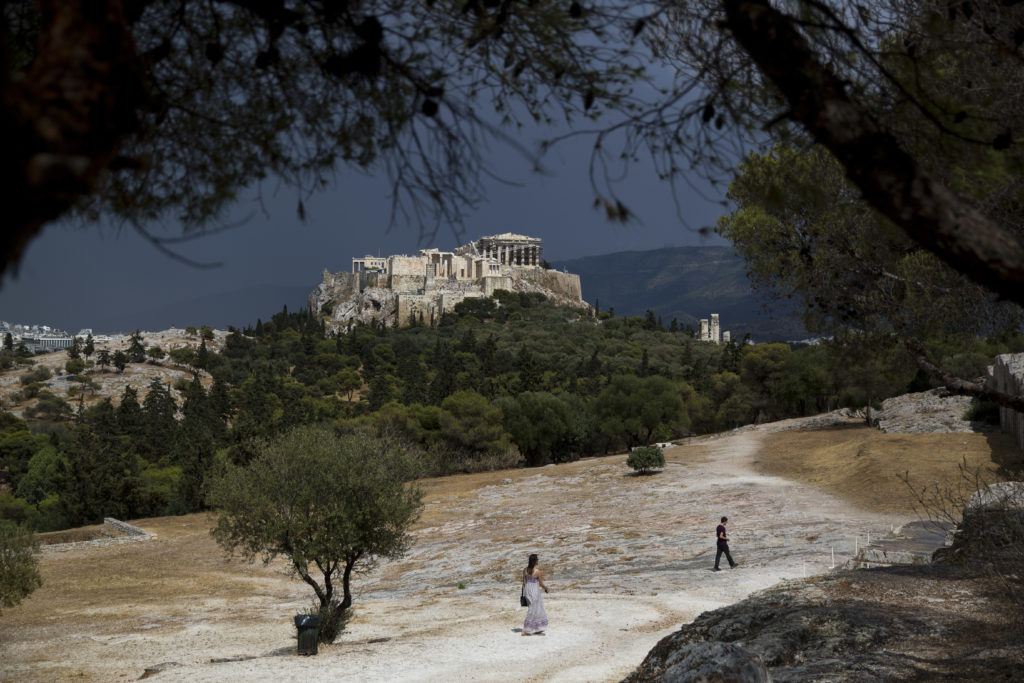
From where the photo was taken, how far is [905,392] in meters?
66.2

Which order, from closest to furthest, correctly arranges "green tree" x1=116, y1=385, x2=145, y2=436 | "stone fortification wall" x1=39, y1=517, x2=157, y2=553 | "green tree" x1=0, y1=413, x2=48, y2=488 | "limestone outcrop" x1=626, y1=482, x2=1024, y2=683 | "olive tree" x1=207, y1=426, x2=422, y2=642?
"limestone outcrop" x1=626, y1=482, x2=1024, y2=683
"olive tree" x1=207, y1=426, x2=422, y2=642
"stone fortification wall" x1=39, y1=517, x2=157, y2=553
"green tree" x1=0, y1=413, x2=48, y2=488
"green tree" x1=116, y1=385, x2=145, y2=436

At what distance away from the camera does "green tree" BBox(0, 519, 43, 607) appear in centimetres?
1881

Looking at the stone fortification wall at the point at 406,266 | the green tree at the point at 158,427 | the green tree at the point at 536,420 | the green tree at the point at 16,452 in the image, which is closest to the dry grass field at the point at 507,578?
the green tree at the point at 536,420

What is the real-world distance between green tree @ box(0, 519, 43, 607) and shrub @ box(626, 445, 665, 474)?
3176cm

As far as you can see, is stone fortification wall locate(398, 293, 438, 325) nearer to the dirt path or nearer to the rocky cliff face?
the rocky cliff face

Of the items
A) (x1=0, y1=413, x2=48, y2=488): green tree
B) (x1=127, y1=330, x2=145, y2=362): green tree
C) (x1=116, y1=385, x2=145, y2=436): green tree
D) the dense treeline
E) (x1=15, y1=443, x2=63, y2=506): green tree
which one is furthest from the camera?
(x1=127, y1=330, x2=145, y2=362): green tree

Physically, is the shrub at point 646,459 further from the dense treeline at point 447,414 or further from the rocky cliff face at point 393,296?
the rocky cliff face at point 393,296

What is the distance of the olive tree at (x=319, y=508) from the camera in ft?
55.9

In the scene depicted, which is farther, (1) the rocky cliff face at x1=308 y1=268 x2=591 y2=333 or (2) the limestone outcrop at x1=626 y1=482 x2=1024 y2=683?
(1) the rocky cliff face at x1=308 y1=268 x2=591 y2=333

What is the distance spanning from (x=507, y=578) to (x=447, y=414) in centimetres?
3788

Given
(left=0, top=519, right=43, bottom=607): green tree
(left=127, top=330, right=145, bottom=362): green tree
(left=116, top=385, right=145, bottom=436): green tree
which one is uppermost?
(left=127, top=330, right=145, bottom=362): green tree

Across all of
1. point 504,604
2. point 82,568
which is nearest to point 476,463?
point 82,568

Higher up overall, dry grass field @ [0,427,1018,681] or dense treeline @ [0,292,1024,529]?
dense treeline @ [0,292,1024,529]

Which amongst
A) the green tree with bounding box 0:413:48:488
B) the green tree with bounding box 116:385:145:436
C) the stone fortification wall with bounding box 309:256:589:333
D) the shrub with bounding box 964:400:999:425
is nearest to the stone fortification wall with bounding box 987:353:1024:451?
the shrub with bounding box 964:400:999:425
